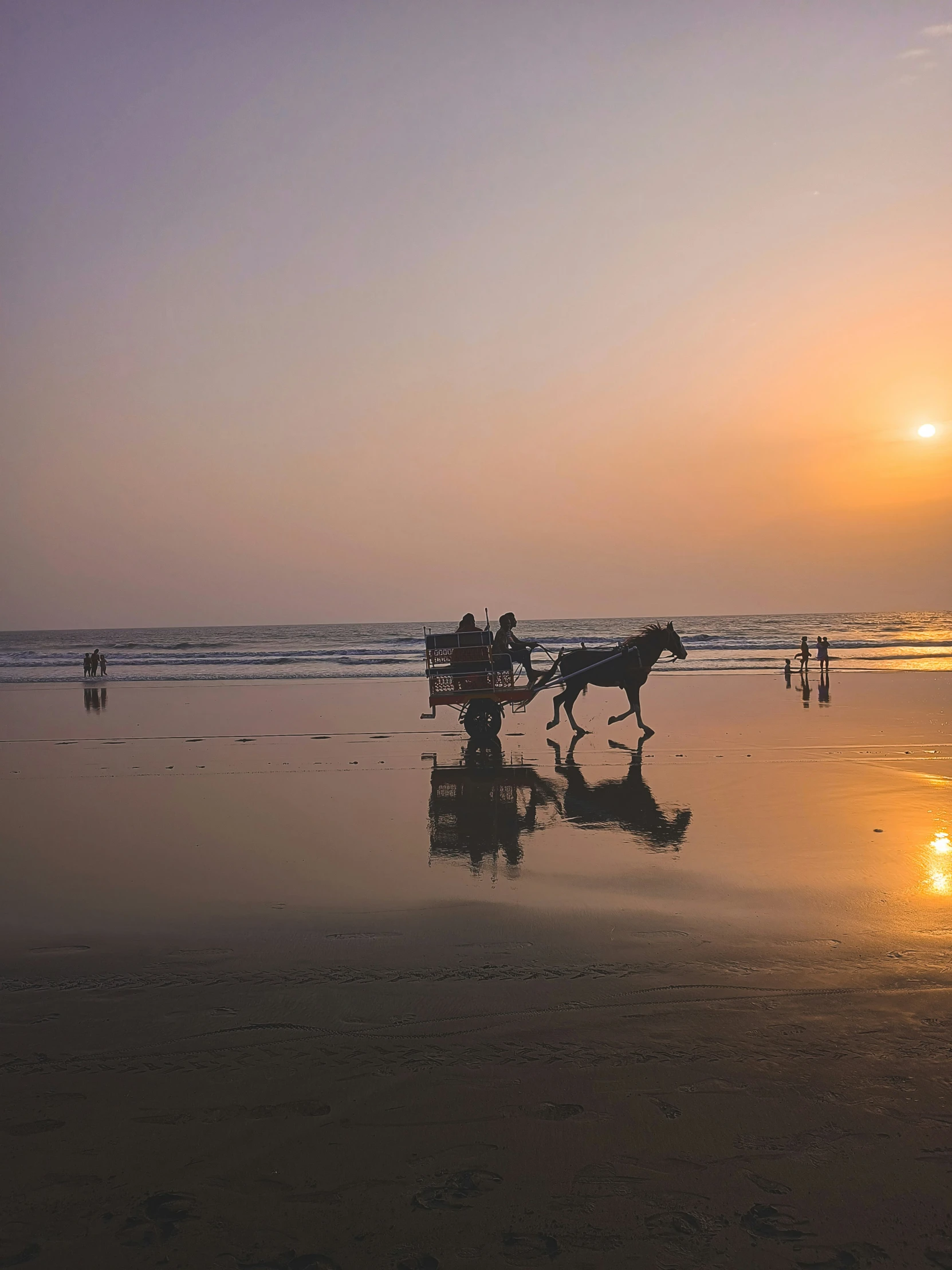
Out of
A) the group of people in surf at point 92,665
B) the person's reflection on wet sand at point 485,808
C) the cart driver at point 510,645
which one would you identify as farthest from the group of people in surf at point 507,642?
the group of people in surf at point 92,665

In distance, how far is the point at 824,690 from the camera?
25453 mm

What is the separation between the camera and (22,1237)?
3.08 meters

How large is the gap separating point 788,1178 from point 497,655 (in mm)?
12255

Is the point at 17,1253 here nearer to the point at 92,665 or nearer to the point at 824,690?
the point at 824,690

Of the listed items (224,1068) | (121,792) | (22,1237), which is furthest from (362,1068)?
(121,792)

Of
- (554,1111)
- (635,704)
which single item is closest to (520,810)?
(554,1111)

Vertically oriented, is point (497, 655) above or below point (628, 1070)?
above

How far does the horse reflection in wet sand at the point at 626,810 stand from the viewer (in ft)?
29.8

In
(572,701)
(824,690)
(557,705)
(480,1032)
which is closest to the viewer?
(480,1032)

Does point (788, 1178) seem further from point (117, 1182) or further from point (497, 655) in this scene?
point (497, 655)

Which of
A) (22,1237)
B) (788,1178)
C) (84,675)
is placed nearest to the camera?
(22,1237)

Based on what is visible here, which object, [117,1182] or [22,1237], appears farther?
[117,1182]

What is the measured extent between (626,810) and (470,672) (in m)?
5.46

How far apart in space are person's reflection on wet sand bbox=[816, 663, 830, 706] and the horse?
6.54 metres
